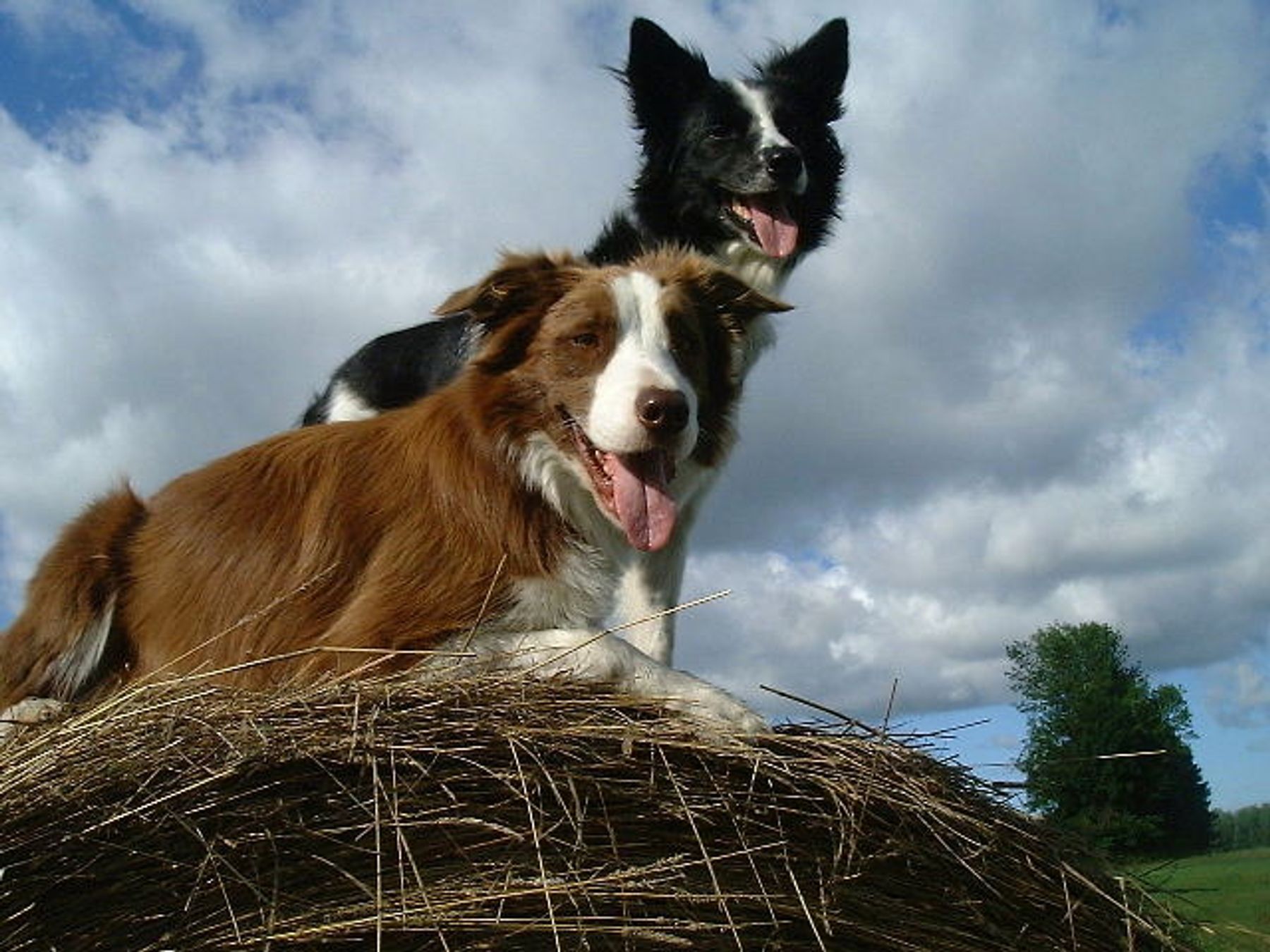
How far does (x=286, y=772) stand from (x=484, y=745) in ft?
1.47

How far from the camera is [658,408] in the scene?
4.49 metres

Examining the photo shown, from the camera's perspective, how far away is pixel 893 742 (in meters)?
3.71

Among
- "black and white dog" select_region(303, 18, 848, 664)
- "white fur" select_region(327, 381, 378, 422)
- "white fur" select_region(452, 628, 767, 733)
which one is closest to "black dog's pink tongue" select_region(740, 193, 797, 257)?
"black and white dog" select_region(303, 18, 848, 664)

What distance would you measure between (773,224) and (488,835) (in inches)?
166

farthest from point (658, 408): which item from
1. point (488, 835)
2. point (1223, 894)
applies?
point (1223, 894)

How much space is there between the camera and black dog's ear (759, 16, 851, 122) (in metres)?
7.32

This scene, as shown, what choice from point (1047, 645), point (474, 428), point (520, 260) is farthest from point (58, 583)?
point (1047, 645)

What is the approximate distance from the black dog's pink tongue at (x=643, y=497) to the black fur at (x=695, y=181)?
82.5 inches

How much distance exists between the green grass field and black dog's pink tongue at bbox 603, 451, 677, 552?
172cm

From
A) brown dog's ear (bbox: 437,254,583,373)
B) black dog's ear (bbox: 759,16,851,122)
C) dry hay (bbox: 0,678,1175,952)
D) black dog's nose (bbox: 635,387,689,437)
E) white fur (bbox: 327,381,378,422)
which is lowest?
dry hay (bbox: 0,678,1175,952)

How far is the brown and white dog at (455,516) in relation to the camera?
4391 mm

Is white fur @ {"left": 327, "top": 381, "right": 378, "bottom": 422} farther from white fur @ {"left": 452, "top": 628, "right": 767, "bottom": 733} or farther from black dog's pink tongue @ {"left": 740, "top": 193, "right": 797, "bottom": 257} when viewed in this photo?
white fur @ {"left": 452, "top": 628, "right": 767, "bottom": 733}

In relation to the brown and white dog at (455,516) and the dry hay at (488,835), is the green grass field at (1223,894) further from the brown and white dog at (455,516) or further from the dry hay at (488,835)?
the brown and white dog at (455,516)

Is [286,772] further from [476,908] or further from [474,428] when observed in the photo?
[474,428]
